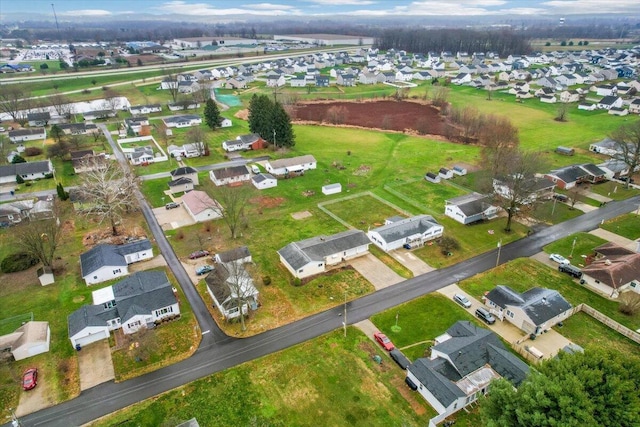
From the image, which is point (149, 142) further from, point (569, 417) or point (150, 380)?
point (569, 417)

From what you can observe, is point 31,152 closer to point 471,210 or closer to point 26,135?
point 26,135

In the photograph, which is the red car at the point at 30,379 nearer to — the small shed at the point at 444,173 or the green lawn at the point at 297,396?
the green lawn at the point at 297,396

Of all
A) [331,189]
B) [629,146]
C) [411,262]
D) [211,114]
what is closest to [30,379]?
[411,262]

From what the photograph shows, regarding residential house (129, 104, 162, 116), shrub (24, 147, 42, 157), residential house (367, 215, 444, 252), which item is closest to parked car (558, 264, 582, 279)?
residential house (367, 215, 444, 252)

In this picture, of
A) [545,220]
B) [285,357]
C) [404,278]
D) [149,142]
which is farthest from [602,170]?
[149,142]

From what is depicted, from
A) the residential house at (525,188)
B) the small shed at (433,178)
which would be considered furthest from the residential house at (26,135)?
the residential house at (525,188)

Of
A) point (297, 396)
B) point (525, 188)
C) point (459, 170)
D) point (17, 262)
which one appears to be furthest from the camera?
point (459, 170)
